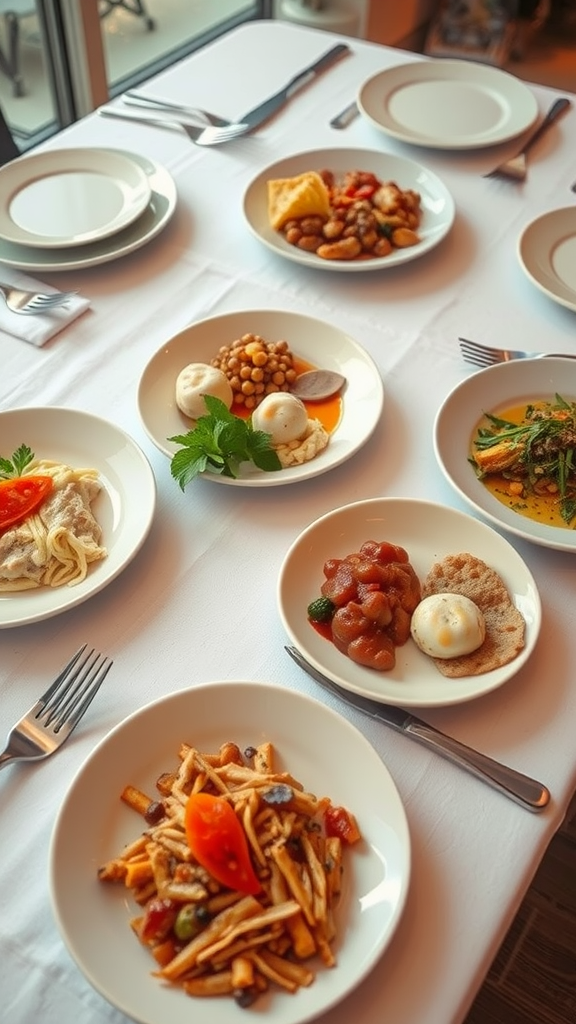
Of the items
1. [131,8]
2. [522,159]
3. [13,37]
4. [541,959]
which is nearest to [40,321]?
[522,159]

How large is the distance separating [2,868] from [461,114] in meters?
Result: 2.21

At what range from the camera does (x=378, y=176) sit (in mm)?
2203

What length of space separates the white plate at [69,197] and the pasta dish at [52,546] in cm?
78

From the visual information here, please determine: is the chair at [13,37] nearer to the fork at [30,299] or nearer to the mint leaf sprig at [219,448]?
the fork at [30,299]

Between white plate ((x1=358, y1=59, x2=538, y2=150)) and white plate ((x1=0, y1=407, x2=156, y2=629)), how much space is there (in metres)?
1.30

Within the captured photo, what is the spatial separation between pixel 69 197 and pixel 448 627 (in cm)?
145

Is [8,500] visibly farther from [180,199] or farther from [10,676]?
[180,199]

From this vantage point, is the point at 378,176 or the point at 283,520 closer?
the point at 283,520

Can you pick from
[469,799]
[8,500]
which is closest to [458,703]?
[469,799]

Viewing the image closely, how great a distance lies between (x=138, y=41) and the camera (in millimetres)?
4391

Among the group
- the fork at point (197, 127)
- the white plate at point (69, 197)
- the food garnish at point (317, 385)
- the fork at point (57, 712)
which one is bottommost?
the fork at point (57, 712)

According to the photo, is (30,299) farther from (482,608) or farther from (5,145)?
(482,608)

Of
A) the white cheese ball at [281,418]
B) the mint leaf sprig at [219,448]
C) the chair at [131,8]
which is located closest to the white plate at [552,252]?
the white cheese ball at [281,418]

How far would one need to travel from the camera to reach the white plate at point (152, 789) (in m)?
0.91
